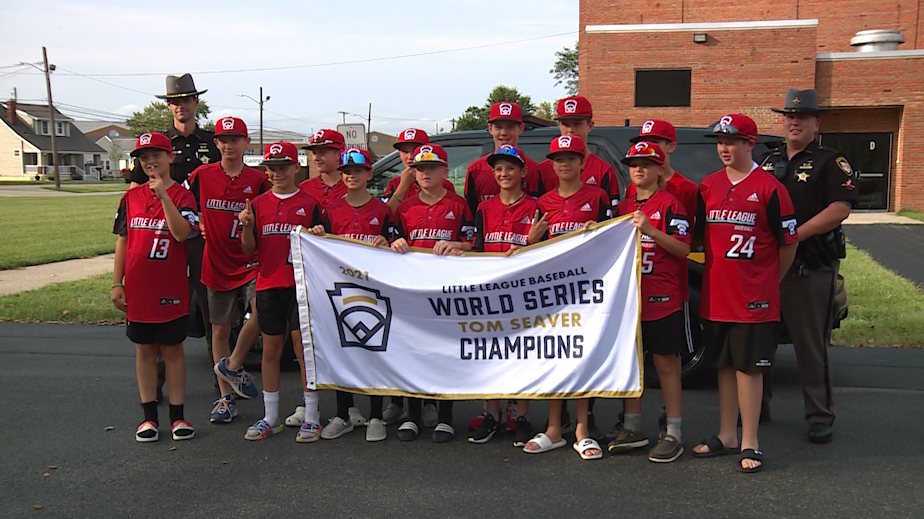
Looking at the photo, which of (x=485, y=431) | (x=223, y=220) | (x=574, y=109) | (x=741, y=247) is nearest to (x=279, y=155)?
(x=223, y=220)

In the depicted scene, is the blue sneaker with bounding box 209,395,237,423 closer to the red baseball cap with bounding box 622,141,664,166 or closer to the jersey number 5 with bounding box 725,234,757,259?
the red baseball cap with bounding box 622,141,664,166

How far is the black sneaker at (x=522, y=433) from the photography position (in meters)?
5.21

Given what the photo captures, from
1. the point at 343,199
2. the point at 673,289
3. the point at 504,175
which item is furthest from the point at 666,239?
the point at 343,199

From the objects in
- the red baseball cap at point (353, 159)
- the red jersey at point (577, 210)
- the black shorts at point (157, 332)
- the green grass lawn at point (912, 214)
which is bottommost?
the black shorts at point (157, 332)

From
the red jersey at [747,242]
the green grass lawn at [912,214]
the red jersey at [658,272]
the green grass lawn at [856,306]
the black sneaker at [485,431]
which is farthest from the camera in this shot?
the green grass lawn at [912,214]

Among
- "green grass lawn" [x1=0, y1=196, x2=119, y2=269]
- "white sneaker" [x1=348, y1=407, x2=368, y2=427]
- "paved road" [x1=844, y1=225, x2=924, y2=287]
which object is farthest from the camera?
"green grass lawn" [x1=0, y1=196, x2=119, y2=269]

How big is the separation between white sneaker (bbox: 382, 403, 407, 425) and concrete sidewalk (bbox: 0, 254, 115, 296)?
838cm

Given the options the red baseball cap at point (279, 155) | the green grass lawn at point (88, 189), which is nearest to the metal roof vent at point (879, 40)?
the red baseball cap at point (279, 155)

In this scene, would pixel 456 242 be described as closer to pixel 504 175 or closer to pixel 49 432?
pixel 504 175

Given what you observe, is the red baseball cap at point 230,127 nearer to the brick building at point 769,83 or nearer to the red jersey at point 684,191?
the red jersey at point 684,191

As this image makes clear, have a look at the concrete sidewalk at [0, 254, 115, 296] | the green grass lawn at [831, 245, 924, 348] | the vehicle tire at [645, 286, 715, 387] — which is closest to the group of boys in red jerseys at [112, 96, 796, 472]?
the vehicle tire at [645, 286, 715, 387]

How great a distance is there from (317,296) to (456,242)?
100 cm

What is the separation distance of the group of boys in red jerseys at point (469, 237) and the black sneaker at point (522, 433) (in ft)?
0.04

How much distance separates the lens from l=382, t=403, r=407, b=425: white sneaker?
580 centimetres
